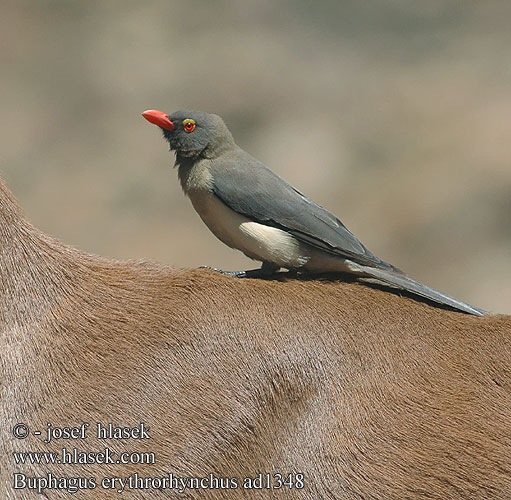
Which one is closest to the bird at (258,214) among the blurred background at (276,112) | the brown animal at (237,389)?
the brown animal at (237,389)

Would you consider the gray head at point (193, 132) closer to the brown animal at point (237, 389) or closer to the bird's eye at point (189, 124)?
the bird's eye at point (189, 124)

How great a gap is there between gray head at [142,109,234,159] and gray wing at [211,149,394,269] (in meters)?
0.08

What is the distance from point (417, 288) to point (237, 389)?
0.66m

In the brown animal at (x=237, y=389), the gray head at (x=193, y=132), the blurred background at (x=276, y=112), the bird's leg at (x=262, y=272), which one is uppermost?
the blurred background at (x=276, y=112)

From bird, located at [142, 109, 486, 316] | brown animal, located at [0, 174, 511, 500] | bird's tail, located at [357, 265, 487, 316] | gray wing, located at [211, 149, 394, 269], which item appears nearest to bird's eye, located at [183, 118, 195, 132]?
bird, located at [142, 109, 486, 316]

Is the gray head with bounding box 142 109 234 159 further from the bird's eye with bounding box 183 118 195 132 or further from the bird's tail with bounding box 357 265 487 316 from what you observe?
the bird's tail with bounding box 357 265 487 316

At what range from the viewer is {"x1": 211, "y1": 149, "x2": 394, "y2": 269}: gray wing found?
9.29 ft

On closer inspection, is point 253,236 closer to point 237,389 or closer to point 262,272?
point 262,272

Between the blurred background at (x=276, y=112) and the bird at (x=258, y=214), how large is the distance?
3402 mm

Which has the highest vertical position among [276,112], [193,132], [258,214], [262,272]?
[276,112]

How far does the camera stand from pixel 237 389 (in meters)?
2.41

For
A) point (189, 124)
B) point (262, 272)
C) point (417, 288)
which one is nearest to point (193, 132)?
point (189, 124)

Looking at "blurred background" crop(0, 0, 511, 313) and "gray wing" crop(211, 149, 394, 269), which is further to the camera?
"blurred background" crop(0, 0, 511, 313)

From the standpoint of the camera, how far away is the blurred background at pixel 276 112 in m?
6.56
